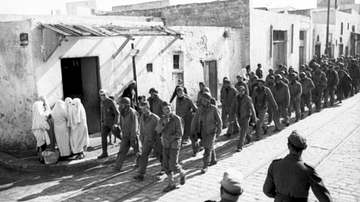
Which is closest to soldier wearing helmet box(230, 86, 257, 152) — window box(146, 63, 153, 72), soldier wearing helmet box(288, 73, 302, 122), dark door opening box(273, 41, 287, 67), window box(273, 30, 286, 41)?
soldier wearing helmet box(288, 73, 302, 122)

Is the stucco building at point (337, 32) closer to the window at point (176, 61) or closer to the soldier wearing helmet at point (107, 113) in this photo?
the window at point (176, 61)

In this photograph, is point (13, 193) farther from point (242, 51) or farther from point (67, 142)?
point (242, 51)

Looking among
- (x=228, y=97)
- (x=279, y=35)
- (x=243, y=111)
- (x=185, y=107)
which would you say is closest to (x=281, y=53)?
(x=279, y=35)

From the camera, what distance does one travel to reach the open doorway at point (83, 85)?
12.1m

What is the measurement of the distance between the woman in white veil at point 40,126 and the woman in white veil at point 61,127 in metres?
0.24

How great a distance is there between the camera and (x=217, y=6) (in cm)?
1914

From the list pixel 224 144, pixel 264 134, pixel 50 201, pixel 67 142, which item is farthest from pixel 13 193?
pixel 264 134

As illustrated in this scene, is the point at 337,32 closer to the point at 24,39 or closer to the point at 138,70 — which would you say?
the point at 138,70

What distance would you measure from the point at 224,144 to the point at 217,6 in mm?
10673

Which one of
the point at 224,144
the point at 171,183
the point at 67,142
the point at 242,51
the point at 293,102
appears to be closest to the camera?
the point at 171,183

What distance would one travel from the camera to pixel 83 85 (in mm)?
12320

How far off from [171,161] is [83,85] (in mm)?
6220

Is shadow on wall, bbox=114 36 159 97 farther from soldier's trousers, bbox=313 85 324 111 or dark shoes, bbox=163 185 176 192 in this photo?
soldier's trousers, bbox=313 85 324 111

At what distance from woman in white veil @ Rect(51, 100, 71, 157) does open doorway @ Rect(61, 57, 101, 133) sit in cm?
302
